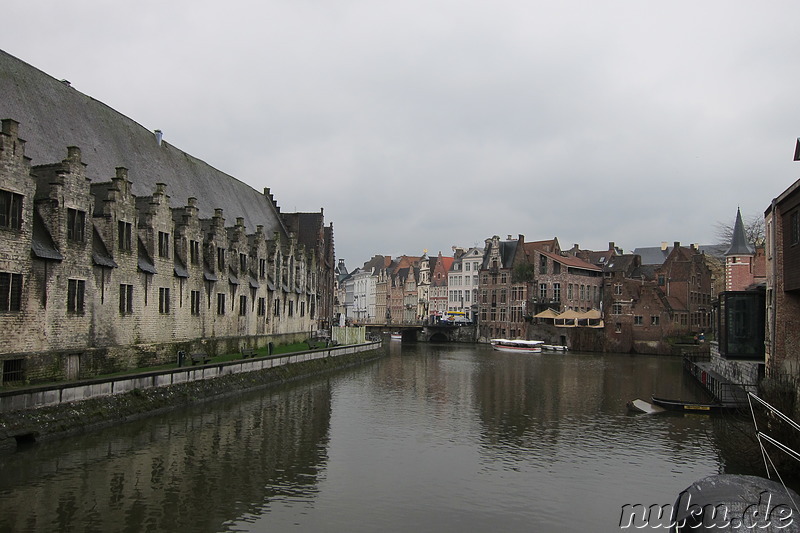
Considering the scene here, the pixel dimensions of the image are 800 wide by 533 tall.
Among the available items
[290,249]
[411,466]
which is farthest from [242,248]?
[411,466]

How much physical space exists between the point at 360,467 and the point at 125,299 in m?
15.2

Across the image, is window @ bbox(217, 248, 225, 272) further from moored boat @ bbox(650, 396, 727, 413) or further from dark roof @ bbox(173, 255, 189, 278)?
moored boat @ bbox(650, 396, 727, 413)

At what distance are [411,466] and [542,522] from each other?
5.52m

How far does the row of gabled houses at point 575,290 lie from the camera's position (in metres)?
73.1

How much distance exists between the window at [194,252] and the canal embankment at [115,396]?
649 centimetres

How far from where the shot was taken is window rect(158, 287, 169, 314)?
32094 millimetres

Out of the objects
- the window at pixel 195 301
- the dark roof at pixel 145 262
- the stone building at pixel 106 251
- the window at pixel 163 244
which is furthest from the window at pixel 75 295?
the window at pixel 195 301

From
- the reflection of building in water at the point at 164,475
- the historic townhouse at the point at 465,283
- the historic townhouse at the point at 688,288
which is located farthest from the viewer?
the historic townhouse at the point at 465,283

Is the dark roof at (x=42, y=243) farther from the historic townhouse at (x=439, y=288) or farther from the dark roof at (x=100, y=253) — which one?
the historic townhouse at (x=439, y=288)

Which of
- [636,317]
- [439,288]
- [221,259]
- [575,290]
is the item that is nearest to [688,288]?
[636,317]

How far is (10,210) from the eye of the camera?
2205 cm

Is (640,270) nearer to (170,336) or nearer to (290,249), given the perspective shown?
(290,249)

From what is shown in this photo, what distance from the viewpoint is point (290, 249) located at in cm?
5416

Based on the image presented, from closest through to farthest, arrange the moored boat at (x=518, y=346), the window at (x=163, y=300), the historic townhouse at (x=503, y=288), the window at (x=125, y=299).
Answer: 1. the window at (x=125, y=299)
2. the window at (x=163, y=300)
3. the moored boat at (x=518, y=346)
4. the historic townhouse at (x=503, y=288)
